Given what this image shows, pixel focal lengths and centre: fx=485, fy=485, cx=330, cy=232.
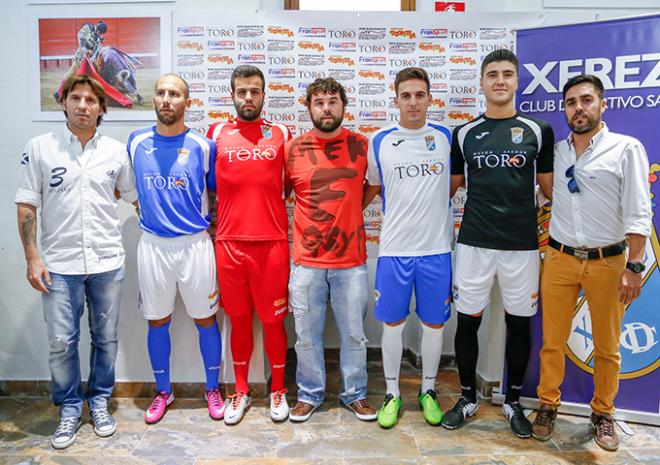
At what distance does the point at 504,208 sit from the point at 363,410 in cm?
130

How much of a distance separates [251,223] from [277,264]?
26cm

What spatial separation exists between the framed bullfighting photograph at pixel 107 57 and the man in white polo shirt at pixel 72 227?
11.9 inches

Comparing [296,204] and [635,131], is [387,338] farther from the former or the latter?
[635,131]

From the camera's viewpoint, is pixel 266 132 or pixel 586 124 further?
pixel 266 132

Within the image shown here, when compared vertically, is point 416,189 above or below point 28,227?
above

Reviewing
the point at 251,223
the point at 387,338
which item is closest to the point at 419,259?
the point at 387,338

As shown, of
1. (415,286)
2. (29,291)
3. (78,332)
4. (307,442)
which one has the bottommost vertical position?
(307,442)

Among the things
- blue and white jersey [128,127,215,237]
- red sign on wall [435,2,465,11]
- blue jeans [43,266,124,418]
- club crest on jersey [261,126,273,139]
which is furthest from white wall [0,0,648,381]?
club crest on jersey [261,126,273,139]

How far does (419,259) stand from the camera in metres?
2.49

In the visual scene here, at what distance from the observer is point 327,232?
8.29 ft

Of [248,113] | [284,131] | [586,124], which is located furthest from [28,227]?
[586,124]

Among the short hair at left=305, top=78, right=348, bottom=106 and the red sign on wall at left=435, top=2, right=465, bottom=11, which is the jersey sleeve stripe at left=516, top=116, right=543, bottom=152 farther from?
the red sign on wall at left=435, top=2, right=465, bottom=11

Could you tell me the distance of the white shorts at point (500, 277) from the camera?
7.91ft

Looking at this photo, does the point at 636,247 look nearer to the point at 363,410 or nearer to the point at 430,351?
the point at 430,351
